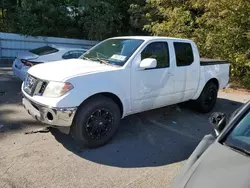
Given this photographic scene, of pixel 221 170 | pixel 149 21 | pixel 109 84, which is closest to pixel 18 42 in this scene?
pixel 149 21

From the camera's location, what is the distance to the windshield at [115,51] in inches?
187

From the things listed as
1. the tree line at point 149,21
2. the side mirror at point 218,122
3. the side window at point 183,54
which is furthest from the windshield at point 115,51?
the tree line at point 149,21

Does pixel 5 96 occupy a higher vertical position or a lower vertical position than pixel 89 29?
lower

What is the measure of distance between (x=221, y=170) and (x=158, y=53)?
3.40 metres

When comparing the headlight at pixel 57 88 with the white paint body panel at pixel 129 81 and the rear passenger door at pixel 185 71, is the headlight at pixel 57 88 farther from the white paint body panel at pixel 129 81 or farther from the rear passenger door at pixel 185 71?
the rear passenger door at pixel 185 71

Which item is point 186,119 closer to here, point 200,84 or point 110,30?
point 200,84

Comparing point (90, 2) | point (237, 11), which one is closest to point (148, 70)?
point (237, 11)

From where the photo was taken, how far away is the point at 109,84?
4340mm

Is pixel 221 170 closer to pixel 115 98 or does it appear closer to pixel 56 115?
pixel 56 115

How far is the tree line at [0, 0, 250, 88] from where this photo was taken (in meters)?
10.1

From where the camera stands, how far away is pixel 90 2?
49.9 ft

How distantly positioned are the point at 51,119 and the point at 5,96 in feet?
12.0

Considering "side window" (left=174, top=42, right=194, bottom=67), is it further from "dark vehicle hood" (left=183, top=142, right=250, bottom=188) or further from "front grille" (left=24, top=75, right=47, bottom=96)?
"dark vehicle hood" (left=183, top=142, right=250, bottom=188)

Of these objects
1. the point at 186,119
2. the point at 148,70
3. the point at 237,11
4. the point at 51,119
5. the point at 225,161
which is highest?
the point at 237,11
